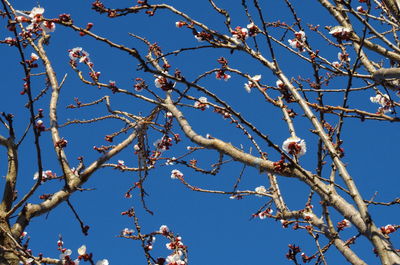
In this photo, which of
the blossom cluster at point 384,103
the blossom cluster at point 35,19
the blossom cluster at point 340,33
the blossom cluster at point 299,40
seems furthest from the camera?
the blossom cluster at point 384,103

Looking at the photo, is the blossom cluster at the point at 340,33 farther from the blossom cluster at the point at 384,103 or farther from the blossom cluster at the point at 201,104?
the blossom cluster at the point at 384,103

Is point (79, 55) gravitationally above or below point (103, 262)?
above

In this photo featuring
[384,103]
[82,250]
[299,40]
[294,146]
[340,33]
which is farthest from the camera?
[384,103]

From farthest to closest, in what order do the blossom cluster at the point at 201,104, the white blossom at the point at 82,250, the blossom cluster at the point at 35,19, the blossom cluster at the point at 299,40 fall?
1. the blossom cluster at the point at 299,40
2. the blossom cluster at the point at 35,19
3. the white blossom at the point at 82,250
4. the blossom cluster at the point at 201,104

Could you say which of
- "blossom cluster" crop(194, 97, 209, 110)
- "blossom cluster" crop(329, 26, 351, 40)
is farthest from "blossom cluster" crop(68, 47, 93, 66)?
"blossom cluster" crop(329, 26, 351, 40)

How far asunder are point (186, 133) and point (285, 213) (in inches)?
80.5

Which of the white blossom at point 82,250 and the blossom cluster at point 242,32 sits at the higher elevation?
the blossom cluster at point 242,32

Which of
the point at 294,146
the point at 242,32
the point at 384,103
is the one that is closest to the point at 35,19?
the point at 242,32

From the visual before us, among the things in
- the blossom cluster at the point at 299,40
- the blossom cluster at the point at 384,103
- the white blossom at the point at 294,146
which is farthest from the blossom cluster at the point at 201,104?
the blossom cluster at the point at 384,103

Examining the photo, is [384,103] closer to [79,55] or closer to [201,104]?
[201,104]

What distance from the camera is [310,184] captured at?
2.58 metres

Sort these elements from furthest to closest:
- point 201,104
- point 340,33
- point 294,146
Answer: point 201,104 → point 340,33 → point 294,146

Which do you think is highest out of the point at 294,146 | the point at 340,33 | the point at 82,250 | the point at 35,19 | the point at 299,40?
the point at 299,40

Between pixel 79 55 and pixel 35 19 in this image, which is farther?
pixel 79 55
